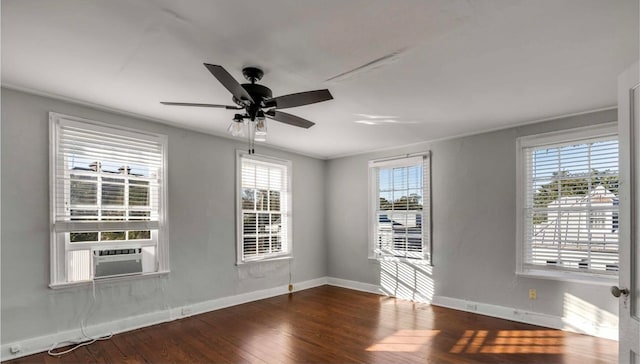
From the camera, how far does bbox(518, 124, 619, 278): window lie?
3680 mm

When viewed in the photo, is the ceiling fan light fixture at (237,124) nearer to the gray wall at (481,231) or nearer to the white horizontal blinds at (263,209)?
the white horizontal blinds at (263,209)

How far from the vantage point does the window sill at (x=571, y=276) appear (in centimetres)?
362

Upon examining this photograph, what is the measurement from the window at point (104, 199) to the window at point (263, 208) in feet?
3.91

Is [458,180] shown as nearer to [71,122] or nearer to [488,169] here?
[488,169]

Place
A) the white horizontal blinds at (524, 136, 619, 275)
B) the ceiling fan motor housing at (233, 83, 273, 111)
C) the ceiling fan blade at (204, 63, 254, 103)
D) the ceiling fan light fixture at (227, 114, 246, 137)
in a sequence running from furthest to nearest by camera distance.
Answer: the white horizontal blinds at (524, 136, 619, 275) < the ceiling fan light fixture at (227, 114, 246, 137) < the ceiling fan motor housing at (233, 83, 273, 111) < the ceiling fan blade at (204, 63, 254, 103)

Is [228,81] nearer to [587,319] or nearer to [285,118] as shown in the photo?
[285,118]

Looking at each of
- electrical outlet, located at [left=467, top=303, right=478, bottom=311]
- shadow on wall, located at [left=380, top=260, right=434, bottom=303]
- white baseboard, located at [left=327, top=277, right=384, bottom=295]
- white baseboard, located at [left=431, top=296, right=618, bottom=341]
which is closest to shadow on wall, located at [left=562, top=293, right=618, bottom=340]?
white baseboard, located at [left=431, top=296, right=618, bottom=341]

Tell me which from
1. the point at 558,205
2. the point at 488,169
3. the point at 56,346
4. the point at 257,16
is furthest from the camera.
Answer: the point at 488,169

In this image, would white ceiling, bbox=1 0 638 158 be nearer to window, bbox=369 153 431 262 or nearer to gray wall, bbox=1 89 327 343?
gray wall, bbox=1 89 327 343

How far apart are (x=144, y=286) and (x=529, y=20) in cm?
438

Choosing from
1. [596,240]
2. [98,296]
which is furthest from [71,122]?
[596,240]

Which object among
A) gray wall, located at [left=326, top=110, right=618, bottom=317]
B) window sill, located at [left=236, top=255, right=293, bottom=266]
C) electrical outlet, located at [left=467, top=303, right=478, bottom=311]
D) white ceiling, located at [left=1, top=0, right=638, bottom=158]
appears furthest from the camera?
window sill, located at [left=236, top=255, right=293, bottom=266]

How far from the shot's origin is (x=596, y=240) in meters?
3.73

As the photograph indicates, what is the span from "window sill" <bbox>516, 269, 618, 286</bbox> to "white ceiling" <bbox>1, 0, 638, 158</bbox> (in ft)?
6.10
